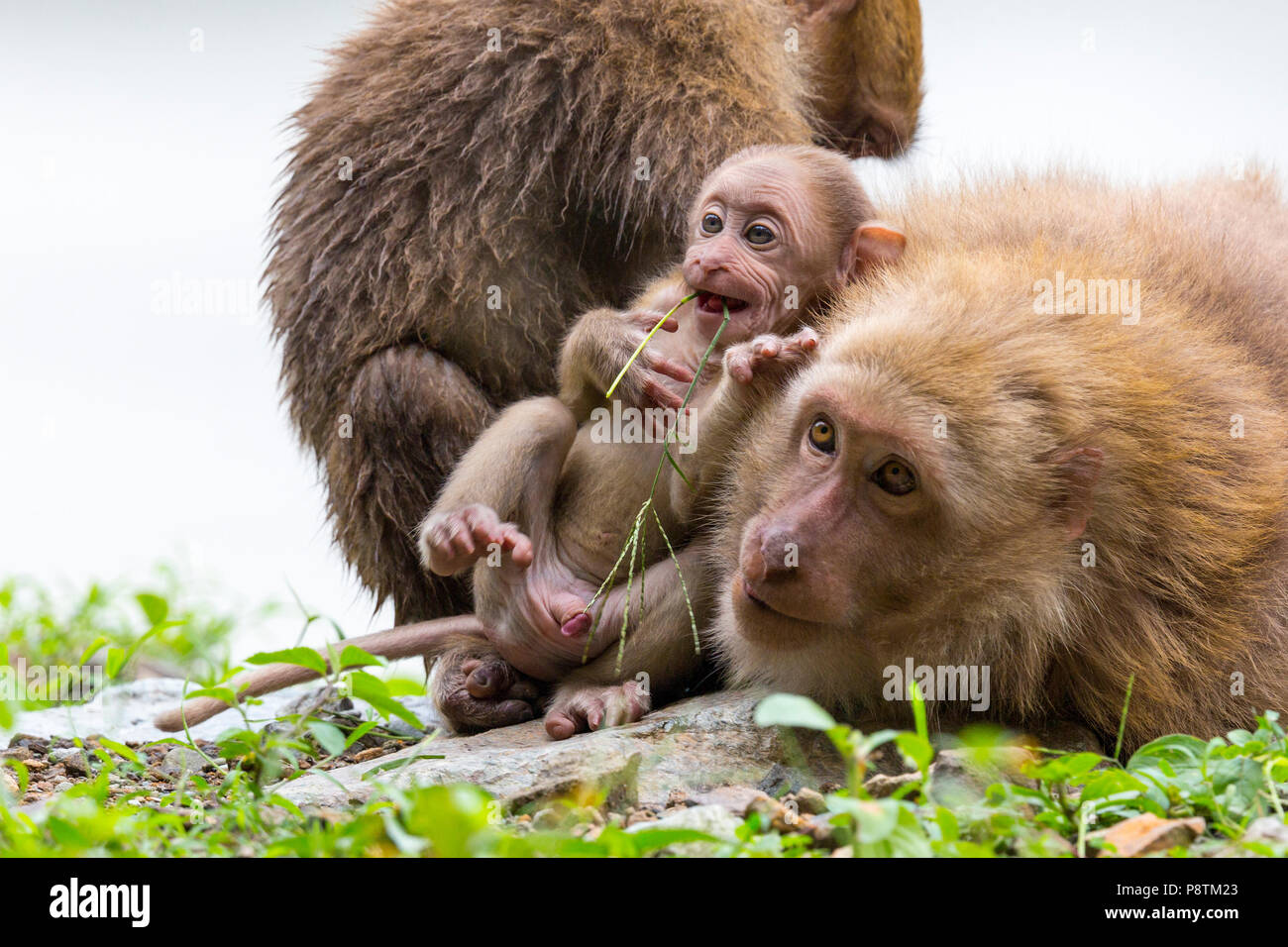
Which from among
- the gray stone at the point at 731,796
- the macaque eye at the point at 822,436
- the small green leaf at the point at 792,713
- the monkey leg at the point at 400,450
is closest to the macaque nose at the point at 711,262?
the macaque eye at the point at 822,436

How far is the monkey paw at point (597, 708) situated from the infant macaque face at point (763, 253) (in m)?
0.99

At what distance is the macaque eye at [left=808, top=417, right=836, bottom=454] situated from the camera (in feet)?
9.46

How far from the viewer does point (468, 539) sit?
11.1ft

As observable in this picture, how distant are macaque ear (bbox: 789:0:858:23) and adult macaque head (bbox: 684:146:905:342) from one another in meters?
1.78

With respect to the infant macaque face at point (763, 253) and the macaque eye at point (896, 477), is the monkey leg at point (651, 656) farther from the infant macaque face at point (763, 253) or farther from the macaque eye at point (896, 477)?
the macaque eye at point (896, 477)

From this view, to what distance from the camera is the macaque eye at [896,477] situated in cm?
276

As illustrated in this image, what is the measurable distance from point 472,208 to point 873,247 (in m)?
1.52

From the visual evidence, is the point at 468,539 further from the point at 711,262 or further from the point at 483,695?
the point at 711,262

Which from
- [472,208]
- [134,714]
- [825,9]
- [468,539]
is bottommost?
[134,714]

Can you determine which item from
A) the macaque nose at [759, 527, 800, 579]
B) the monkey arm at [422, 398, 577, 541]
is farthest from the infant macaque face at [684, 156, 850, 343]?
the macaque nose at [759, 527, 800, 579]

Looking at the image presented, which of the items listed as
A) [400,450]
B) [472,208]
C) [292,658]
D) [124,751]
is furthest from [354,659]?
[472,208]

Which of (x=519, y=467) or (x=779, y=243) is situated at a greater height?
(x=779, y=243)

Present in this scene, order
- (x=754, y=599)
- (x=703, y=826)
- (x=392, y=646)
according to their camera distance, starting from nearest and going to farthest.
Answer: (x=703, y=826) < (x=754, y=599) < (x=392, y=646)

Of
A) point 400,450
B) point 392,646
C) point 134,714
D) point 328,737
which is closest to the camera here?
point 328,737
